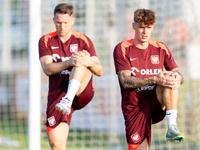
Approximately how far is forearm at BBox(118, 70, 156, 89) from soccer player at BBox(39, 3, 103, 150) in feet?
1.06

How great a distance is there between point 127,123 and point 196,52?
Result: 3216 millimetres

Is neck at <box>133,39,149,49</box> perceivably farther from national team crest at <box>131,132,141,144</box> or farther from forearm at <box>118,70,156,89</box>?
national team crest at <box>131,132,141,144</box>

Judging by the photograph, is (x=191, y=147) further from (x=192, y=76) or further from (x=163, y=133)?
(x=192, y=76)

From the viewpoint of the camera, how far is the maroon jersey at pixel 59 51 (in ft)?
10.9

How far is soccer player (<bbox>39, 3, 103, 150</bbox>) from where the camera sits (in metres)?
3.14

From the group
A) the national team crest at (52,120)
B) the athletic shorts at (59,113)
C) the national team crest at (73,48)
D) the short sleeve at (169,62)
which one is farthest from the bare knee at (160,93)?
the national team crest at (52,120)

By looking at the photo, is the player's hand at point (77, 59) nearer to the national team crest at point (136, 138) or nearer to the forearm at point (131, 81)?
the forearm at point (131, 81)

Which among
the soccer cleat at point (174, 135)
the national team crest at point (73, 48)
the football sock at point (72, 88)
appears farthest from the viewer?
the national team crest at point (73, 48)

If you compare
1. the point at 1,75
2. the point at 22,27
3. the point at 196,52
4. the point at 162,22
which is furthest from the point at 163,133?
the point at 1,75

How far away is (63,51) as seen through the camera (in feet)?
11.0

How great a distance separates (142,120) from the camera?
3082 mm

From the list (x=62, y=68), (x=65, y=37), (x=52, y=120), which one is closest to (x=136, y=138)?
(x=52, y=120)

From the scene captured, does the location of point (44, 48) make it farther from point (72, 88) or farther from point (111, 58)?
point (111, 58)

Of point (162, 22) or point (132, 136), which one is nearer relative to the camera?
point (132, 136)
